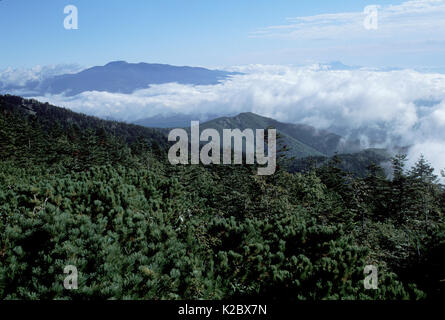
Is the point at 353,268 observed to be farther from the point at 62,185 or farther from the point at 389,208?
the point at 389,208

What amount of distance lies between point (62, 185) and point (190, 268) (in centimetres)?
617

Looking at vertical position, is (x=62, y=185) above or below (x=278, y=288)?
above

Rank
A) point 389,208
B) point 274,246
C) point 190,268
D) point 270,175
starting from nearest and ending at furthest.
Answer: point 190,268 → point 274,246 → point 270,175 → point 389,208

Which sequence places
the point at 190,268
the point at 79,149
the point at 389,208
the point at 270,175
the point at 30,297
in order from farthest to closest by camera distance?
the point at 79,149 < the point at 389,208 < the point at 270,175 < the point at 190,268 < the point at 30,297


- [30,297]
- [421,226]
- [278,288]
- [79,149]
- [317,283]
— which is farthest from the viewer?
[79,149]

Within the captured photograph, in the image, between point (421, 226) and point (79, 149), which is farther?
point (79, 149)

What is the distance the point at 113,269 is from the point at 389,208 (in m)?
48.5

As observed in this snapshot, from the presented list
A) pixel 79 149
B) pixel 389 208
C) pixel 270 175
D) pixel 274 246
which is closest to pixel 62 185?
pixel 274 246

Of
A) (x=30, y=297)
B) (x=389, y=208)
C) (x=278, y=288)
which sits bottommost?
(x=389, y=208)

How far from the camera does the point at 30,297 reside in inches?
183
